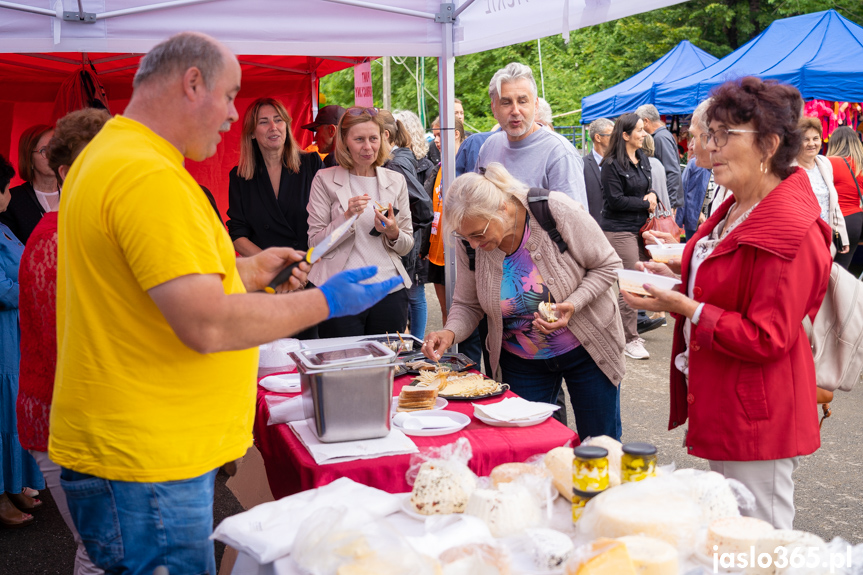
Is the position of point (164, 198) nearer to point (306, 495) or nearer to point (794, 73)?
point (306, 495)

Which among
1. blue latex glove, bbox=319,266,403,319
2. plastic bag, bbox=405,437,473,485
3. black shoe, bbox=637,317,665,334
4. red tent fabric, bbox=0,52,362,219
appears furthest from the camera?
black shoe, bbox=637,317,665,334

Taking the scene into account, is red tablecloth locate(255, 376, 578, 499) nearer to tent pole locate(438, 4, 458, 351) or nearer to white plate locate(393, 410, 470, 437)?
white plate locate(393, 410, 470, 437)

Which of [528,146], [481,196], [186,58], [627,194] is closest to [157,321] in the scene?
[186,58]

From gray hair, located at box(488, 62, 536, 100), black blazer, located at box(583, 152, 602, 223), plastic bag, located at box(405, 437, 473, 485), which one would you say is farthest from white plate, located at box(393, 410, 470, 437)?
black blazer, located at box(583, 152, 602, 223)

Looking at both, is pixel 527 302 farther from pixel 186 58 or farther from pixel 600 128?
pixel 600 128

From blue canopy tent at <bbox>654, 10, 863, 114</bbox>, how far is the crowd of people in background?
5401 mm

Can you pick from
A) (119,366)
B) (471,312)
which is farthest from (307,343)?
(119,366)

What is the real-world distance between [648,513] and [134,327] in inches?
44.3

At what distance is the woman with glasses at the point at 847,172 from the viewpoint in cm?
700

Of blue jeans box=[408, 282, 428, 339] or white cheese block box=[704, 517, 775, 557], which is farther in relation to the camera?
blue jeans box=[408, 282, 428, 339]

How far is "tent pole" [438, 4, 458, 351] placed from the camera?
12.8 ft

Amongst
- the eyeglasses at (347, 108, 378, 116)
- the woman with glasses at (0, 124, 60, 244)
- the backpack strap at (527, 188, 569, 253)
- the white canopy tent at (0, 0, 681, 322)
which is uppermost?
the white canopy tent at (0, 0, 681, 322)

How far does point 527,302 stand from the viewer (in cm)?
288

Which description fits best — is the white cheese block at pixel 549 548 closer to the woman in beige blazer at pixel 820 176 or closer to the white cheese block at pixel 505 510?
the white cheese block at pixel 505 510
